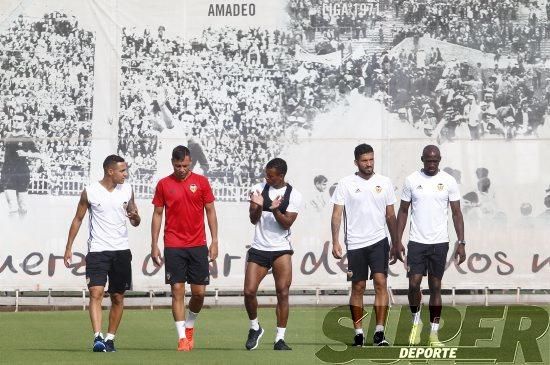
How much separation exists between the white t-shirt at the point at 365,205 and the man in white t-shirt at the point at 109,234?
→ 2357mm

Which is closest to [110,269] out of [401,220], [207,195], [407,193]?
[207,195]

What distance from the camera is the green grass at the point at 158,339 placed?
51.0 feet

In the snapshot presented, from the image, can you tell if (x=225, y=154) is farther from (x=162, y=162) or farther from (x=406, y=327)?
(x=406, y=327)

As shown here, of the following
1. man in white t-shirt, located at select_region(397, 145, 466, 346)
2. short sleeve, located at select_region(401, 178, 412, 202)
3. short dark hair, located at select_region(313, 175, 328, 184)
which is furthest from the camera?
short dark hair, located at select_region(313, 175, 328, 184)

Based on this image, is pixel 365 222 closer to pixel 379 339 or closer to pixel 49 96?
pixel 379 339

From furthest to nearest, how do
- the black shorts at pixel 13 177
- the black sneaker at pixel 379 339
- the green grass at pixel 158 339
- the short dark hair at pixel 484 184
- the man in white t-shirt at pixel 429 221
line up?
1. the short dark hair at pixel 484 184
2. the black shorts at pixel 13 177
3. the man in white t-shirt at pixel 429 221
4. the black sneaker at pixel 379 339
5. the green grass at pixel 158 339

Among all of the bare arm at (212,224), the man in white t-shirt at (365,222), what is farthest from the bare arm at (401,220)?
the bare arm at (212,224)

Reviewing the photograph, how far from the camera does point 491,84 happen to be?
2556 cm

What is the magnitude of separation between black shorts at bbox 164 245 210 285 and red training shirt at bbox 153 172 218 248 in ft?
0.24

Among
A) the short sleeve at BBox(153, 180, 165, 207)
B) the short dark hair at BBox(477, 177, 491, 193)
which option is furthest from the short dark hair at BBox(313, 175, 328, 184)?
the short sleeve at BBox(153, 180, 165, 207)

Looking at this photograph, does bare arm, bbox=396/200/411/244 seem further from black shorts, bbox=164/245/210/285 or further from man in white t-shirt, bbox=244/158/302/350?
black shorts, bbox=164/245/210/285

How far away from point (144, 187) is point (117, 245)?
8.13 metres

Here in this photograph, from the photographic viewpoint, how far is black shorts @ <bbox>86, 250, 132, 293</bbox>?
1709cm

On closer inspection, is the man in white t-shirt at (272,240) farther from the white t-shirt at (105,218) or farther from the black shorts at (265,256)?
the white t-shirt at (105,218)
